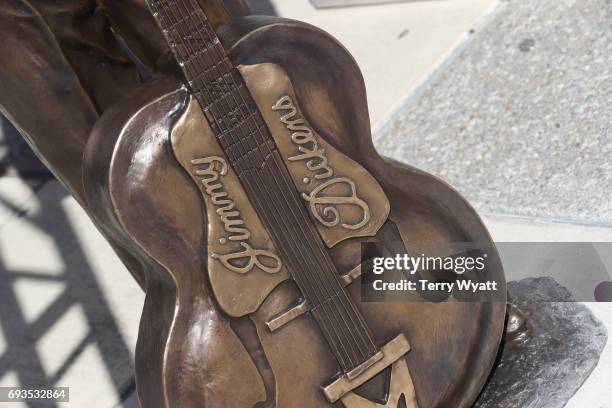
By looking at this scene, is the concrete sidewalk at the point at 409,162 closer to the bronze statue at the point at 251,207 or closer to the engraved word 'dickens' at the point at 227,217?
the bronze statue at the point at 251,207

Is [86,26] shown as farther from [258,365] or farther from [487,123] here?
[487,123]

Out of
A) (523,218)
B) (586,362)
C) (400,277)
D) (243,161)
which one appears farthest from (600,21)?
(243,161)

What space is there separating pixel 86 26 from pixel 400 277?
933mm

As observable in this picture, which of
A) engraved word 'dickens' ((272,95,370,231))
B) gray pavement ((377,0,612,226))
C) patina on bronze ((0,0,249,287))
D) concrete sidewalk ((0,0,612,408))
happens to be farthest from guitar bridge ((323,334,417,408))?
gray pavement ((377,0,612,226))

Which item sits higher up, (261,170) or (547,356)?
(261,170)

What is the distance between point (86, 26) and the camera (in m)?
2.29

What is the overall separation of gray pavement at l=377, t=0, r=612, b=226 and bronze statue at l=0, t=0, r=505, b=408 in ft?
2.68

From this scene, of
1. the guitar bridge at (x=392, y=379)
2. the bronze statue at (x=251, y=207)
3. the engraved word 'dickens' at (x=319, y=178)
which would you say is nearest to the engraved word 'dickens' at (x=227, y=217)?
the bronze statue at (x=251, y=207)

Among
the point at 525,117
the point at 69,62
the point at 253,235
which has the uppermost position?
the point at 69,62

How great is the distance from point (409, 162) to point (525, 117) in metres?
0.42

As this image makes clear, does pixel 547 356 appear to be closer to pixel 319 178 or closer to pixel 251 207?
pixel 319 178

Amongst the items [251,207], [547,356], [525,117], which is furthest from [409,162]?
[251,207]

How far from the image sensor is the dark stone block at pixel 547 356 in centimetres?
244

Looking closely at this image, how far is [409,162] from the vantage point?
3.34 meters
